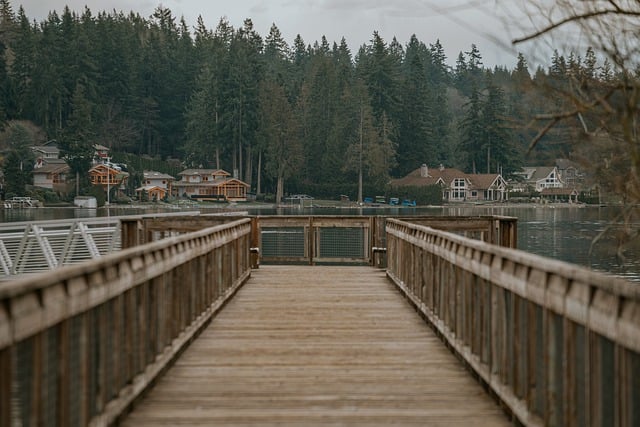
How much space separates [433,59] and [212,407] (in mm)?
190546

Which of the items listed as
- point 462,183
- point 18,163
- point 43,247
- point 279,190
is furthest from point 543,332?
point 462,183

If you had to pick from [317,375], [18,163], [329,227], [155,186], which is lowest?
[317,375]

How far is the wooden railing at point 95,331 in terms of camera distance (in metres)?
3.46

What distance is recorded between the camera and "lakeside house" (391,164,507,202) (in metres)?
109

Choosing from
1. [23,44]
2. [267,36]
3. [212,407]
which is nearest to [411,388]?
[212,407]

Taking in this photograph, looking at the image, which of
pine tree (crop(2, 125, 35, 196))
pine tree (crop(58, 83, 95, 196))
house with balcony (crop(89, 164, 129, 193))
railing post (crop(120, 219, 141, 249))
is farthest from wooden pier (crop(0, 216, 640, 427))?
house with balcony (crop(89, 164, 129, 193))

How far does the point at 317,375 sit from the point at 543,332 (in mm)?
2248

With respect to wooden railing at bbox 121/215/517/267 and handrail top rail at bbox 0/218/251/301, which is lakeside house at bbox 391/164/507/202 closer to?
wooden railing at bbox 121/215/517/267

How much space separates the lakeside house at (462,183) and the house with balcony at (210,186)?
19711 millimetres

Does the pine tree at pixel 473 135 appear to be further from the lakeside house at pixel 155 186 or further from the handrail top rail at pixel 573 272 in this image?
the handrail top rail at pixel 573 272

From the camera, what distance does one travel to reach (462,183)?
111375 mm

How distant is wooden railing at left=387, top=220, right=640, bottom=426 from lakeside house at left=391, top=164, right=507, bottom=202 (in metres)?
102

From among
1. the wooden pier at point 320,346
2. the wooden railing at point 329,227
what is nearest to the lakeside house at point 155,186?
the wooden railing at point 329,227

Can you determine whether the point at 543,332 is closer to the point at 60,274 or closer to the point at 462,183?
the point at 60,274
